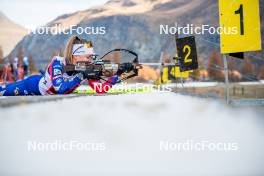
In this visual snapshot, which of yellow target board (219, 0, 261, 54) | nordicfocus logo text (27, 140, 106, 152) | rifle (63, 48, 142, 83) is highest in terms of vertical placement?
yellow target board (219, 0, 261, 54)

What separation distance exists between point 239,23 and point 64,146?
276 centimetres

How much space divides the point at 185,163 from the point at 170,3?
Answer: 238ft

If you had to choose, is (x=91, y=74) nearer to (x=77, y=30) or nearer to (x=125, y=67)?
(x=125, y=67)

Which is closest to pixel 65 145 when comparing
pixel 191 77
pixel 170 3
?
pixel 191 77

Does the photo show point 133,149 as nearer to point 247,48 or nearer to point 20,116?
point 20,116

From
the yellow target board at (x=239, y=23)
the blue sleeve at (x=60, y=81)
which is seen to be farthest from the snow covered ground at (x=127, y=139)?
the yellow target board at (x=239, y=23)

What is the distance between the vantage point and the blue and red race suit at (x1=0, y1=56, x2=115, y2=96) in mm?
3367

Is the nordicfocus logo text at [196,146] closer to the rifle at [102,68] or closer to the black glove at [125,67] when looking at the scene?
the rifle at [102,68]

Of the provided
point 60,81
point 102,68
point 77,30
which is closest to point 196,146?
point 102,68

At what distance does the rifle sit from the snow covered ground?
56 centimetres

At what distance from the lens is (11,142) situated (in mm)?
2113

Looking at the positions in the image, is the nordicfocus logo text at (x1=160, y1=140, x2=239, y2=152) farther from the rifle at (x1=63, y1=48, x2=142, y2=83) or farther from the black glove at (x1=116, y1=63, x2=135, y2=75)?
the black glove at (x1=116, y1=63, x2=135, y2=75)

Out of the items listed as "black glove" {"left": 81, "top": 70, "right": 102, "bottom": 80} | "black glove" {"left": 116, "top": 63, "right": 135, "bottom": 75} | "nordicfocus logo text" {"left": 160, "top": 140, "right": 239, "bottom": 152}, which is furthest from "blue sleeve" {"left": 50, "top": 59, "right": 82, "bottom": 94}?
"nordicfocus logo text" {"left": 160, "top": 140, "right": 239, "bottom": 152}

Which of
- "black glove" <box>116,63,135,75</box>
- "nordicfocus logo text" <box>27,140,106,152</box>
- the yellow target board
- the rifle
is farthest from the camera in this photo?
the yellow target board
